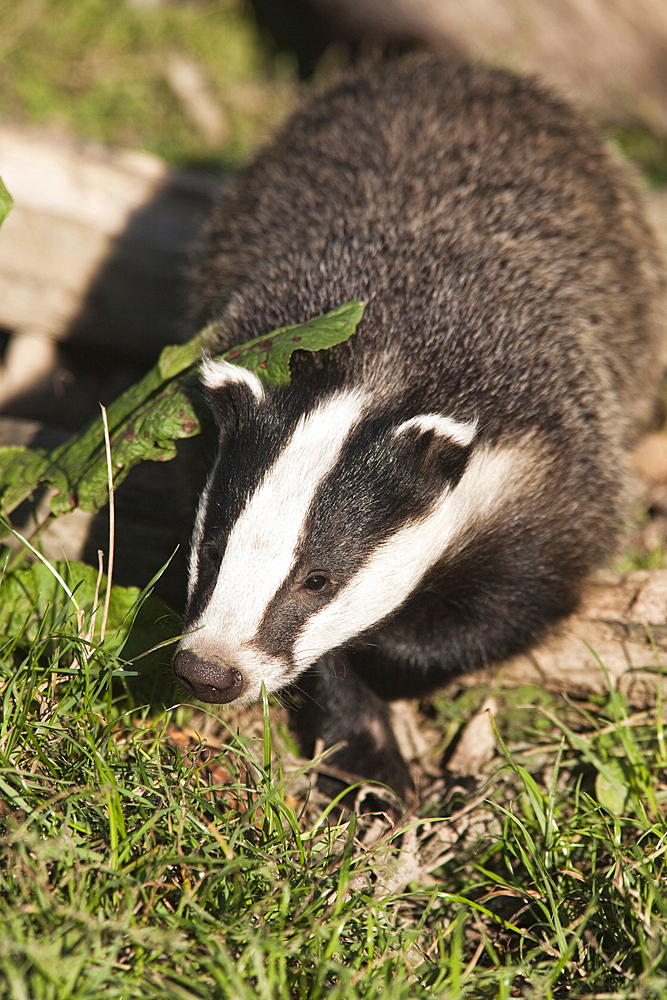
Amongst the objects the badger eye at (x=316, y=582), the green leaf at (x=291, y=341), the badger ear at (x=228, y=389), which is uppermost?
the green leaf at (x=291, y=341)

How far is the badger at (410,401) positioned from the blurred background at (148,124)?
0.75m

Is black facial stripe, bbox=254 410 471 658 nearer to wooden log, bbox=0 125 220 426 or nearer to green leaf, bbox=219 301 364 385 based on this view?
green leaf, bbox=219 301 364 385

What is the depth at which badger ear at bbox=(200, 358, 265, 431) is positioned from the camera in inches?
128

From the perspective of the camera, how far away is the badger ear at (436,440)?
313 cm

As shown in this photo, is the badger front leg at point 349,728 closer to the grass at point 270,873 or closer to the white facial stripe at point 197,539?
the grass at point 270,873

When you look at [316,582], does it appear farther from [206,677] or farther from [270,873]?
[270,873]

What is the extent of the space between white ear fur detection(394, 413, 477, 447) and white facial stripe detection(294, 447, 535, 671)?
0.22 m

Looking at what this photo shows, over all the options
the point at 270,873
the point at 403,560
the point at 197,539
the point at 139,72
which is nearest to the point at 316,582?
the point at 403,560

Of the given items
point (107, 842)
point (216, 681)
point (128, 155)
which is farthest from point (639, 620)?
point (128, 155)

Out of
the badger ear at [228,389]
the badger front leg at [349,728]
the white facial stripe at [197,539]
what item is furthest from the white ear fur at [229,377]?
the badger front leg at [349,728]

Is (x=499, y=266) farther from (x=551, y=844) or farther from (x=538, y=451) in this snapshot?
(x=551, y=844)

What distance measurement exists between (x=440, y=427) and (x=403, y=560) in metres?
0.44

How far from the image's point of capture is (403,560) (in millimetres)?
3223

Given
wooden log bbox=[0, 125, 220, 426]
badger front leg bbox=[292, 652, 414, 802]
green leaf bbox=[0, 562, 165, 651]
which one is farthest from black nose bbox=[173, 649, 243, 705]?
wooden log bbox=[0, 125, 220, 426]
